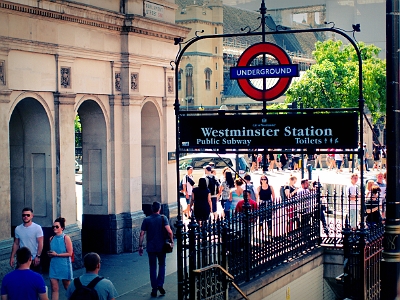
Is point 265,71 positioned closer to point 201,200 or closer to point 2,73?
point 2,73

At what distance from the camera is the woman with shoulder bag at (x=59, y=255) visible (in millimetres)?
12594

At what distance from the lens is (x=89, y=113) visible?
18.2 metres

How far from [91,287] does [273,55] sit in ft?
15.4

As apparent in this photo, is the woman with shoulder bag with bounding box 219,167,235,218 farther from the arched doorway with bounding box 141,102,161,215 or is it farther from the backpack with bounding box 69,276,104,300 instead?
the backpack with bounding box 69,276,104,300

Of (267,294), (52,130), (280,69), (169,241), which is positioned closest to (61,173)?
(52,130)

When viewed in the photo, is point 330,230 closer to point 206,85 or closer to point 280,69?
point 280,69

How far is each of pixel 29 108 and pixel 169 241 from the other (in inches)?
169

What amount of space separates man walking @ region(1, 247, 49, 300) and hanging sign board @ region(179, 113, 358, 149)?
3.34 meters

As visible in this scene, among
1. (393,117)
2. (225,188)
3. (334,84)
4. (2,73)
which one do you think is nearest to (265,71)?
(393,117)

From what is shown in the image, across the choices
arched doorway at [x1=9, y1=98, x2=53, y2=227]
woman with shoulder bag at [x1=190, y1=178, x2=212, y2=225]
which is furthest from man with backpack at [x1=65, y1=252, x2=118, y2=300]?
woman with shoulder bag at [x1=190, y1=178, x2=212, y2=225]

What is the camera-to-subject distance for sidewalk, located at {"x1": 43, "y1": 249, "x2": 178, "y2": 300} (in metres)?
14.1

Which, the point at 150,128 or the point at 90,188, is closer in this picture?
the point at 90,188

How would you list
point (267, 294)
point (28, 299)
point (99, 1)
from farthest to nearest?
1. point (99, 1)
2. point (267, 294)
3. point (28, 299)

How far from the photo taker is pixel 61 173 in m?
16.4
